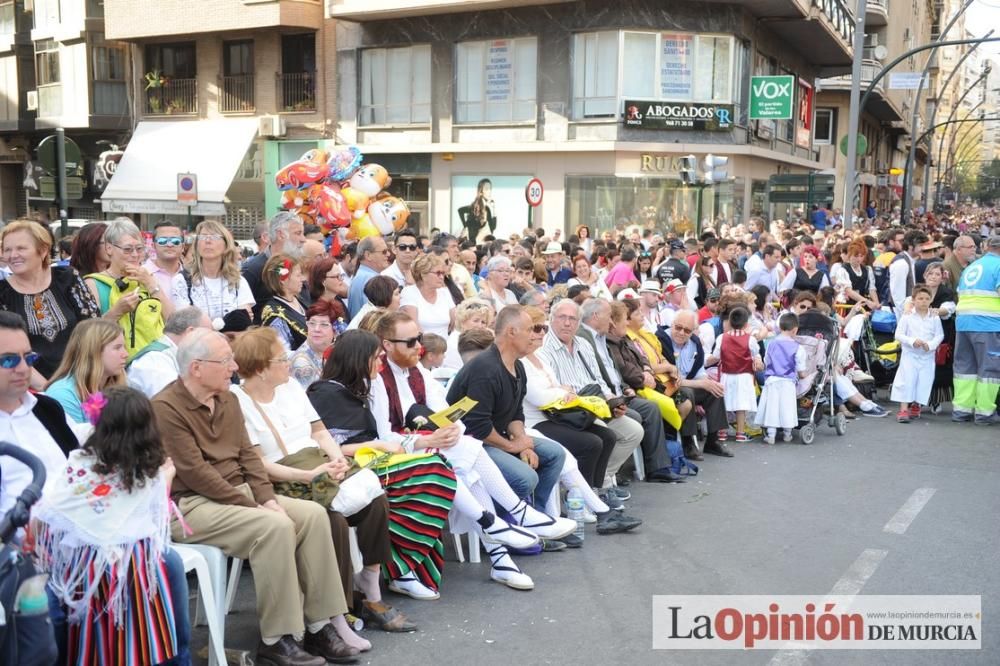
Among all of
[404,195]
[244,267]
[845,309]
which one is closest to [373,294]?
[244,267]

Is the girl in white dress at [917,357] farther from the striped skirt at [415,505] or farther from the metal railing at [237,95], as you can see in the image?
the metal railing at [237,95]

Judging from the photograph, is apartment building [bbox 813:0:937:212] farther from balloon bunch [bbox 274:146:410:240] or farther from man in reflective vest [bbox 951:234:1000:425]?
man in reflective vest [bbox 951:234:1000:425]

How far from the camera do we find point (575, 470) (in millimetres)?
7023

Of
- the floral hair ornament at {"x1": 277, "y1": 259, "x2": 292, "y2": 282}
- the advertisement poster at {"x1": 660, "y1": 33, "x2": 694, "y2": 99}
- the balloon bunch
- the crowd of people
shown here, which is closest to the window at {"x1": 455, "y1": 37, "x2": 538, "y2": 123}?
the advertisement poster at {"x1": 660, "y1": 33, "x2": 694, "y2": 99}

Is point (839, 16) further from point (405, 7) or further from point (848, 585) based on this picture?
point (848, 585)

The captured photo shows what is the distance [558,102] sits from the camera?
80.8ft

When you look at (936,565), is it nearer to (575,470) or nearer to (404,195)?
(575,470)

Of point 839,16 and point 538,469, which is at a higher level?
point 839,16

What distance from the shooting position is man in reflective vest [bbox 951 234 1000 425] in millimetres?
10969

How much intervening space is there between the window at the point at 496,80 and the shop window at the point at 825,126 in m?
22.8

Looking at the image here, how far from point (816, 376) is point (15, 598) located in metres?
8.70

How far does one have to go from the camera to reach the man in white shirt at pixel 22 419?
13.2ft

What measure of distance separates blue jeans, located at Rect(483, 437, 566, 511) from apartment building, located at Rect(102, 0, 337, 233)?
2210 centimetres

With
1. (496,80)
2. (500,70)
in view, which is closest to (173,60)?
A: (496,80)
